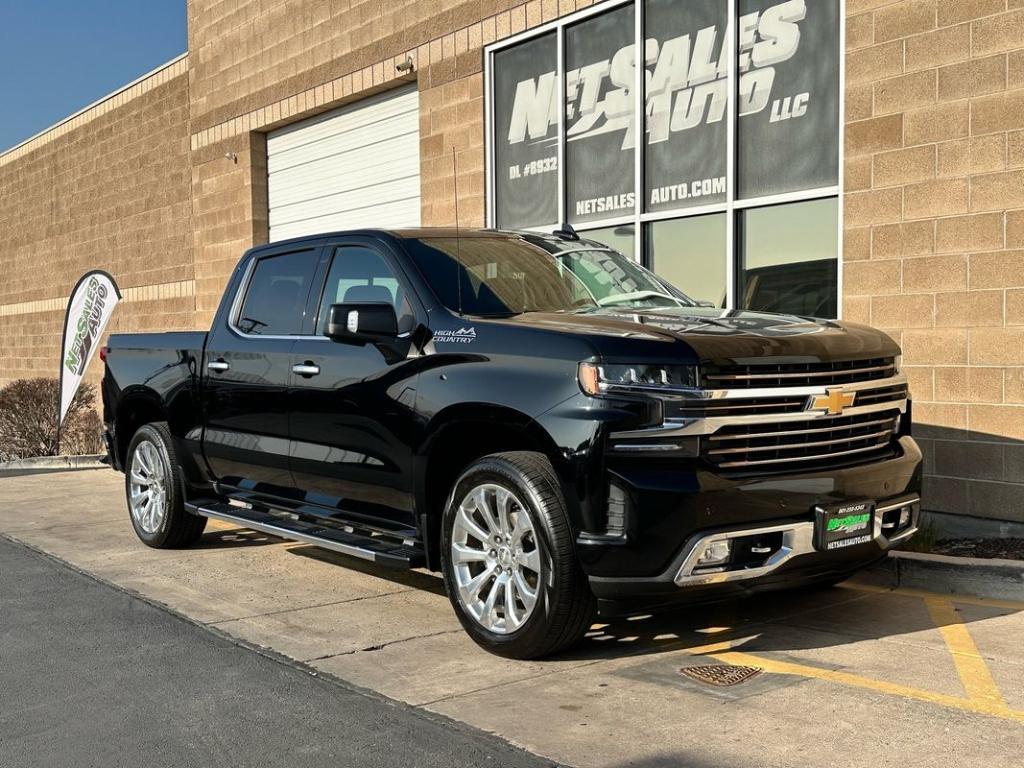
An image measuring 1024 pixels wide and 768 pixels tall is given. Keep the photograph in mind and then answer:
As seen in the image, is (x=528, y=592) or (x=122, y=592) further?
(x=122, y=592)

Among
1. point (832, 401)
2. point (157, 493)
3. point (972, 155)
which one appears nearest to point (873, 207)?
point (972, 155)

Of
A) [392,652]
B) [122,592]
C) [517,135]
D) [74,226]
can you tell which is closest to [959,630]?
[392,652]

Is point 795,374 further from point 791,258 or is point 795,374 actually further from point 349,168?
point 349,168

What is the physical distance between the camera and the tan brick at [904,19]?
26.6 ft

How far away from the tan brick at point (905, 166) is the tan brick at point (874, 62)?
1.98 ft

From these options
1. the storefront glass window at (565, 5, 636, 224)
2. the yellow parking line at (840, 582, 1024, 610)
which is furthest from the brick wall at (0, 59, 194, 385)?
the yellow parking line at (840, 582, 1024, 610)

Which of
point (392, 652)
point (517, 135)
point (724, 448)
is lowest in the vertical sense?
point (392, 652)

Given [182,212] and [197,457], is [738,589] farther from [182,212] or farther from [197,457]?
[182,212]

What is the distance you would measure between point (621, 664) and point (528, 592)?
1.74 ft

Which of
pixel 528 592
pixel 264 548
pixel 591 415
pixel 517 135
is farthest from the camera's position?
pixel 517 135

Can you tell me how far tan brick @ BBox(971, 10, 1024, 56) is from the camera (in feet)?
24.8

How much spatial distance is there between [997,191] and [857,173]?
117 centimetres

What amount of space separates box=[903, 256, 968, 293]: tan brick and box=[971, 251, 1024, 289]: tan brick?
0.29 ft

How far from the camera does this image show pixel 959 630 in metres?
5.57
